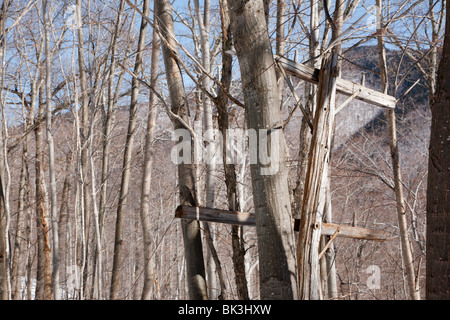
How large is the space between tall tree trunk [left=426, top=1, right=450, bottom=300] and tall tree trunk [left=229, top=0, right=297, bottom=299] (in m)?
0.85

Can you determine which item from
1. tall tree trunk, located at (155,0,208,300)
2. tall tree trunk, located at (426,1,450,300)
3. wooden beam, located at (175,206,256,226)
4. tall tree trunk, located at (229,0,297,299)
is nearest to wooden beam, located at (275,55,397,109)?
tall tree trunk, located at (229,0,297,299)

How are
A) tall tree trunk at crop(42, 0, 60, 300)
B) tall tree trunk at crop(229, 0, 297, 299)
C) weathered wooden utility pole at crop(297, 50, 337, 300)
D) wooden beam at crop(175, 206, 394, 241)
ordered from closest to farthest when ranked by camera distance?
tall tree trunk at crop(229, 0, 297, 299) < weathered wooden utility pole at crop(297, 50, 337, 300) < wooden beam at crop(175, 206, 394, 241) < tall tree trunk at crop(42, 0, 60, 300)

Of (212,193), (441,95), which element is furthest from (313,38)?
(441,95)

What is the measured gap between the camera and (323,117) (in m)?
3.17

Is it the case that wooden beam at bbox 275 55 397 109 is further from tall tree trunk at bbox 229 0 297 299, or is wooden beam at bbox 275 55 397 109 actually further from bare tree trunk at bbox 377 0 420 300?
bare tree trunk at bbox 377 0 420 300

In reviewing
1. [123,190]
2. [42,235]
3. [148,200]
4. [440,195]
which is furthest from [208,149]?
[42,235]

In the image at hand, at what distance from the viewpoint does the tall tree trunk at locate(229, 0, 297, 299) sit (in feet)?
8.93

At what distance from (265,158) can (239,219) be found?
98 centimetres

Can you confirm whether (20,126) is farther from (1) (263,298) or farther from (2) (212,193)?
(1) (263,298)

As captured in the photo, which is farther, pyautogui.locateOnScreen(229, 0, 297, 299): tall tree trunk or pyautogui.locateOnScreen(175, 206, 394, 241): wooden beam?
pyautogui.locateOnScreen(175, 206, 394, 241): wooden beam

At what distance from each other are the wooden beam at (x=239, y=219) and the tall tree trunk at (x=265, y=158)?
2.72 feet

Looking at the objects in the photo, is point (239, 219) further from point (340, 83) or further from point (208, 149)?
point (340, 83)

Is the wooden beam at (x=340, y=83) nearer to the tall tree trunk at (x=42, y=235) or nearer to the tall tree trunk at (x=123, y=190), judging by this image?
the tall tree trunk at (x=123, y=190)

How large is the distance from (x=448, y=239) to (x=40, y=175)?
9.00 m
